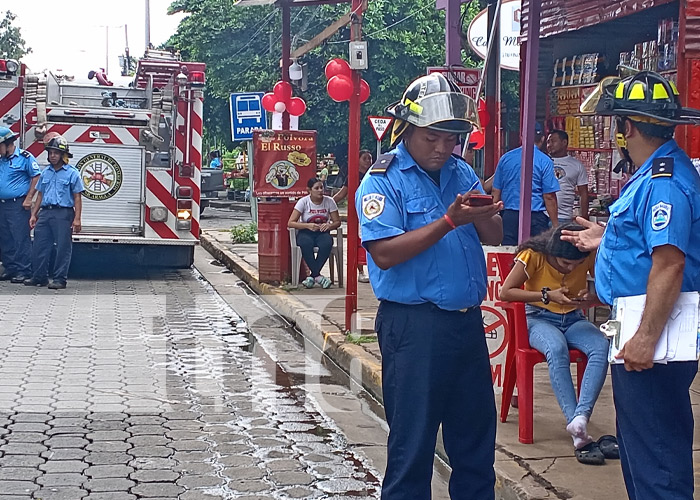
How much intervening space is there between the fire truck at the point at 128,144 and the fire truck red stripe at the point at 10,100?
13 millimetres

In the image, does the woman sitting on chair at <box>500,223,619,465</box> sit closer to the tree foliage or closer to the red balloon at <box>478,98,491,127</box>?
the red balloon at <box>478,98,491,127</box>

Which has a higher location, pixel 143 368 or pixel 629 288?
pixel 629 288

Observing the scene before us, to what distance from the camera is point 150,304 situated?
1173 centimetres

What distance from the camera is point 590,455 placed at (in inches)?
210

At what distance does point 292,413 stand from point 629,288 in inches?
145

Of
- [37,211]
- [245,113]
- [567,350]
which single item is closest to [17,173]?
[37,211]

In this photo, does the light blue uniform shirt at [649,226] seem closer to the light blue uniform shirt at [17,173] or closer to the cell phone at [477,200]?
the cell phone at [477,200]

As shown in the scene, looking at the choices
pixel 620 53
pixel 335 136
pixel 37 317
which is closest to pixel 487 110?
pixel 620 53

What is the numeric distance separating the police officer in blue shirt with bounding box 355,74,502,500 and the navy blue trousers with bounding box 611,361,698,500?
2.21 feet

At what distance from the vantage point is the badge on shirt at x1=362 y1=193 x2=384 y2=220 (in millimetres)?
4008

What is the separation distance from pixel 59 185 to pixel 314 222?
3.08 meters

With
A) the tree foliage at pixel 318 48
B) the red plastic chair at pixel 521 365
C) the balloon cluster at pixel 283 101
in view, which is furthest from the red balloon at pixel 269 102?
the tree foliage at pixel 318 48

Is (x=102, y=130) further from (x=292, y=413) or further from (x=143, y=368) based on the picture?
(x=292, y=413)

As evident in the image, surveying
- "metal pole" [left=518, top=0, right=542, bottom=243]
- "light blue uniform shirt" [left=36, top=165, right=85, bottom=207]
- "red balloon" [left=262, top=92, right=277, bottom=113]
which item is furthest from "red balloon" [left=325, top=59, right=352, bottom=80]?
"metal pole" [left=518, top=0, right=542, bottom=243]
